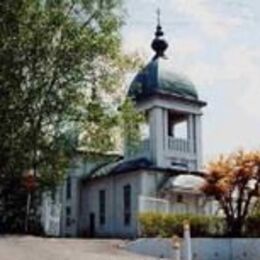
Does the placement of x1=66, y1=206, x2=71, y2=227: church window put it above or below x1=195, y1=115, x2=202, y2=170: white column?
below

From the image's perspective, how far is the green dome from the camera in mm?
32281

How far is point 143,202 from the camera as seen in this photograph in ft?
89.0

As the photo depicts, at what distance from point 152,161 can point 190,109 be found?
3.18m

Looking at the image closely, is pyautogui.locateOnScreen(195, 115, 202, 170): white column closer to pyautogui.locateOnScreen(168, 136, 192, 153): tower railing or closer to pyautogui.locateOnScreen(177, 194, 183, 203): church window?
→ pyautogui.locateOnScreen(168, 136, 192, 153): tower railing

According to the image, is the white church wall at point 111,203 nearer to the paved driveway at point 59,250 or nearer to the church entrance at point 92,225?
the church entrance at point 92,225

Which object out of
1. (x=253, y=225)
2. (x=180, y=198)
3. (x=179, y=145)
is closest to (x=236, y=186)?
(x=253, y=225)

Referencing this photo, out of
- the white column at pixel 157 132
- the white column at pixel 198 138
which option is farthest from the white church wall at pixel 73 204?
the white column at pixel 198 138

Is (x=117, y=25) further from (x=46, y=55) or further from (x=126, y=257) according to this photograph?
(x=126, y=257)

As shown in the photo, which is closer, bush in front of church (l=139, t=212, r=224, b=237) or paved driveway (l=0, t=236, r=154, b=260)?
paved driveway (l=0, t=236, r=154, b=260)

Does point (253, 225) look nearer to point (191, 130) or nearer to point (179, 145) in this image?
point (179, 145)

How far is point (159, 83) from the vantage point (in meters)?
32.4

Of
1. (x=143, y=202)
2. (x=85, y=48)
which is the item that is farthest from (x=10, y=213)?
(x=85, y=48)

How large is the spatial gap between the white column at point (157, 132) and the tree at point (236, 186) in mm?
7309

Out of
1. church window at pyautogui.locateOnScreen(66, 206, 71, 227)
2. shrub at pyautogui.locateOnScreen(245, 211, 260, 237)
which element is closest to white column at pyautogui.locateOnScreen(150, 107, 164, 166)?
church window at pyautogui.locateOnScreen(66, 206, 71, 227)
